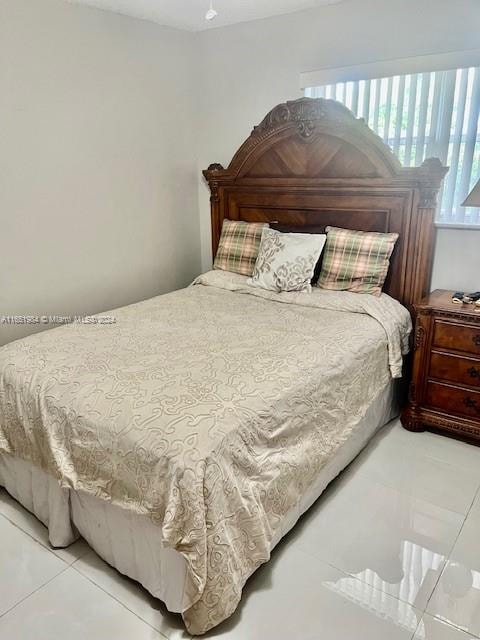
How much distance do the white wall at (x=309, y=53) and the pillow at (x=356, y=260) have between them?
0.34 m

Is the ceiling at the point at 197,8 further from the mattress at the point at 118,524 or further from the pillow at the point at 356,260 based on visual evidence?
the mattress at the point at 118,524

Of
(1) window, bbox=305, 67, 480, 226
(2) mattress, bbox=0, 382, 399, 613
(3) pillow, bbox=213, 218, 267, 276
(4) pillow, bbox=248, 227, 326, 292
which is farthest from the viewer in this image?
(3) pillow, bbox=213, 218, 267, 276

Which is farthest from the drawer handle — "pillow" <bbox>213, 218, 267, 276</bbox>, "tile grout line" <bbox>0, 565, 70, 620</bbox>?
"tile grout line" <bbox>0, 565, 70, 620</bbox>

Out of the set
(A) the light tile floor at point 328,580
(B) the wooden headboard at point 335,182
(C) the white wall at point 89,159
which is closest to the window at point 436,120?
(B) the wooden headboard at point 335,182

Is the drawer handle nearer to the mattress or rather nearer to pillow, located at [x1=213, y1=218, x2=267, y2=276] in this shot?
the mattress

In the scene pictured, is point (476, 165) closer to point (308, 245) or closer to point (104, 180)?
point (308, 245)

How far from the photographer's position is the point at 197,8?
288 cm

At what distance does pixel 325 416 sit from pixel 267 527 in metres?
0.52

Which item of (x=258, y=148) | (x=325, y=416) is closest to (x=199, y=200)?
(x=258, y=148)

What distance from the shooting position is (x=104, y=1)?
2.69 meters

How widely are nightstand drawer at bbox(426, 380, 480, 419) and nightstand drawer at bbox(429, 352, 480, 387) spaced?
0.05 metres

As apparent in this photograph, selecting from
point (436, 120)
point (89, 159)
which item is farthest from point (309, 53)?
point (89, 159)

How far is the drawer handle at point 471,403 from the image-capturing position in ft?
8.18

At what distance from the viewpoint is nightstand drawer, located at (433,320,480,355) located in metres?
2.42
